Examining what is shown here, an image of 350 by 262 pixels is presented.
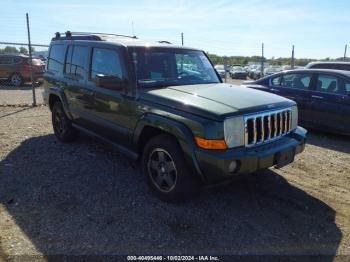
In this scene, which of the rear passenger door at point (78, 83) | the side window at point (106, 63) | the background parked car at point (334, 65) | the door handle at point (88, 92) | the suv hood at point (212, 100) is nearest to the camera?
the suv hood at point (212, 100)

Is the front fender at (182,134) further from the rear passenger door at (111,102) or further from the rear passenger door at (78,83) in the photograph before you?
the rear passenger door at (78,83)

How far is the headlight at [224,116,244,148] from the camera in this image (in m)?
3.75

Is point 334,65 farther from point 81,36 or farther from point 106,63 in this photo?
point 106,63

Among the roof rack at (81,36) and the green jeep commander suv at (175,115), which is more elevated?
the roof rack at (81,36)

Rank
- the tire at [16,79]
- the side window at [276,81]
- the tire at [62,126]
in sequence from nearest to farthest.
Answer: the tire at [62,126]
the side window at [276,81]
the tire at [16,79]

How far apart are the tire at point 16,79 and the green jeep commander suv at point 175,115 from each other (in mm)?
13741

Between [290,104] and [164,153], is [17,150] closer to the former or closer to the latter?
[164,153]

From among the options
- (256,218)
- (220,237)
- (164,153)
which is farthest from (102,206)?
(256,218)

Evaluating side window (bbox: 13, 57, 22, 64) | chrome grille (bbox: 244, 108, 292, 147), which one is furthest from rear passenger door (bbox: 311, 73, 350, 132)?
side window (bbox: 13, 57, 22, 64)

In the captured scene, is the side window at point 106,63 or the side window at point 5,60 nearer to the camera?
the side window at point 106,63

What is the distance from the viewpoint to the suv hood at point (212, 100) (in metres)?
3.88

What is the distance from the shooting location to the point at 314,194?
15.5ft

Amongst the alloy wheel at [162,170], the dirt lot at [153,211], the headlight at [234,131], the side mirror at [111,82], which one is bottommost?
the dirt lot at [153,211]

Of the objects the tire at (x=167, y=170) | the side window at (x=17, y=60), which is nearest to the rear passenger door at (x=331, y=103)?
the tire at (x=167, y=170)
